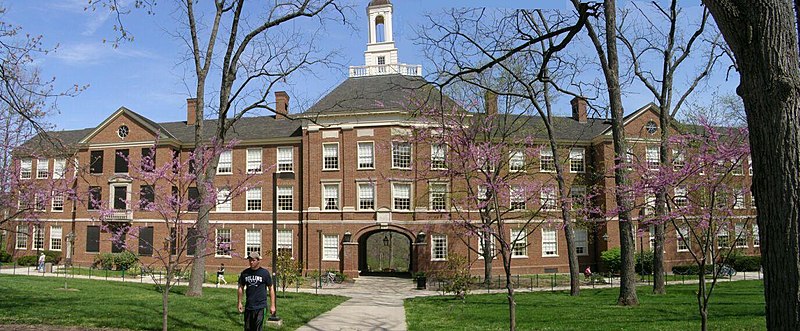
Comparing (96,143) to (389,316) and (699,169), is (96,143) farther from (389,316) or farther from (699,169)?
(699,169)

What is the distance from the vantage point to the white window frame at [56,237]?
40688 millimetres

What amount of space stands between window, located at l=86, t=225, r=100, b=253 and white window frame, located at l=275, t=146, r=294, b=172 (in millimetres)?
13791

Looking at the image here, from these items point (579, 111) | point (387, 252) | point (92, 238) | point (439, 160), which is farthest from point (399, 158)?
point (92, 238)

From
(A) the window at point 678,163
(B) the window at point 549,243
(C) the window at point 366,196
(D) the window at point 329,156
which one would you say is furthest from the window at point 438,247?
(A) the window at point 678,163

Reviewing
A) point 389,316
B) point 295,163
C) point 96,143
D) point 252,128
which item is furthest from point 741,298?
point 96,143

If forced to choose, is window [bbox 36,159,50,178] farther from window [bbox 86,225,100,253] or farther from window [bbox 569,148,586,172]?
window [bbox 569,148,586,172]

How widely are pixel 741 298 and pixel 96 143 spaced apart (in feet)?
125

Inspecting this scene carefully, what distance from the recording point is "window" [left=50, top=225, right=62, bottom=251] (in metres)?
40.7

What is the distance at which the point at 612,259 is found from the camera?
34906mm

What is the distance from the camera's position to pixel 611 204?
116 ft

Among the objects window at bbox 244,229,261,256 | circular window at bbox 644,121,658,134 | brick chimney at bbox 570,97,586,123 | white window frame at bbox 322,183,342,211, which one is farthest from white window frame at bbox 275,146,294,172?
circular window at bbox 644,121,658,134

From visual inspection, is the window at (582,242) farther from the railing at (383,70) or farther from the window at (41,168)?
the window at (41,168)

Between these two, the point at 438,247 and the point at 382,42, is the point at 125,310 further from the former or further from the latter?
the point at 382,42

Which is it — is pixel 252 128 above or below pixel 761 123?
above
